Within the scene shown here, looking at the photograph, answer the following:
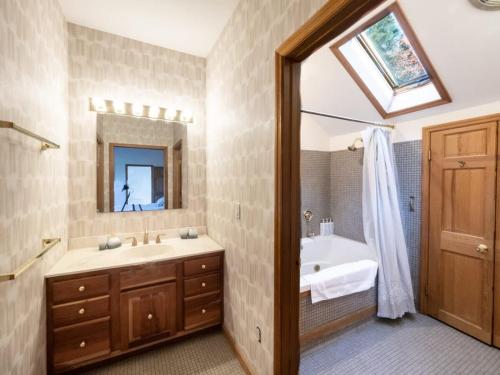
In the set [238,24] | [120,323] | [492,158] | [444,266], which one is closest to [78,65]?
[238,24]

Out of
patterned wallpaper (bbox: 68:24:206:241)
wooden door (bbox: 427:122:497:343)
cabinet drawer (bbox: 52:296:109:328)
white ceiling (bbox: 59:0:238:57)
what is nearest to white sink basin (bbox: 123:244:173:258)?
patterned wallpaper (bbox: 68:24:206:241)

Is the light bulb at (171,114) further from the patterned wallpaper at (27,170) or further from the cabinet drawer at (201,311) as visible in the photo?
the cabinet drawer at (201,311)

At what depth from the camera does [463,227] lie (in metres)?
2.07

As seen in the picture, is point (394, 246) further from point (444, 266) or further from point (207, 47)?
point (207, 47)

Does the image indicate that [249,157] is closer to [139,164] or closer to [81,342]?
[139,164]

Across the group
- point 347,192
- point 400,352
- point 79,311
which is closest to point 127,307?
point 79,311

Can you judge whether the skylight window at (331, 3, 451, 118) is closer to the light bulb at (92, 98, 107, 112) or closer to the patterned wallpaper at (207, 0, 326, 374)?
the patterned wallpaper at (207, 0, 326, 374)

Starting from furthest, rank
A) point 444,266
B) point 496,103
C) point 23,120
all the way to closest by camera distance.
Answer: point 444,266 → point 496,103 → point 23,120

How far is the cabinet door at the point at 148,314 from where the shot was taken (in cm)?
171

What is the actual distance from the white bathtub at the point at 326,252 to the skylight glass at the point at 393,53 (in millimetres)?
1933

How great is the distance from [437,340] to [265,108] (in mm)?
2478

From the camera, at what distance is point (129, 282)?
1.71m

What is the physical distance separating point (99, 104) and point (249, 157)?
1545mm

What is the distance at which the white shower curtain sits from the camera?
87.7 inches
